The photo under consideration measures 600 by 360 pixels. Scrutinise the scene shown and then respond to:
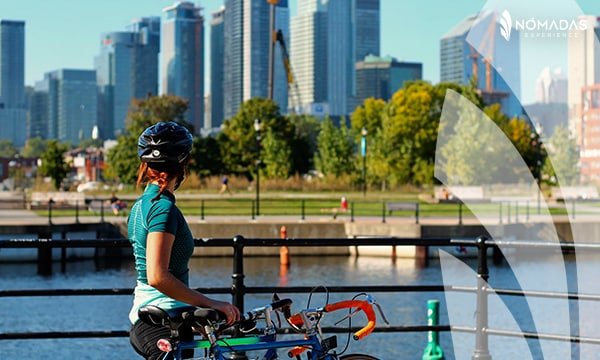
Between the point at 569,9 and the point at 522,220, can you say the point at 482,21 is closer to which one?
the point at 569,9

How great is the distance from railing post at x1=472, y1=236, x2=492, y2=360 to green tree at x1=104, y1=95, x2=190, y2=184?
3246 inches

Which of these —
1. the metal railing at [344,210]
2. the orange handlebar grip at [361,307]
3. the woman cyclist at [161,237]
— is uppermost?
the woman cyclist at [161,237]

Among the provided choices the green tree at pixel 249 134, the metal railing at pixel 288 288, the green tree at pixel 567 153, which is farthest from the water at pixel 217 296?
the green tree at pixel 249 134

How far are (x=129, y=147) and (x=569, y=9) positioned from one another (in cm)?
9318

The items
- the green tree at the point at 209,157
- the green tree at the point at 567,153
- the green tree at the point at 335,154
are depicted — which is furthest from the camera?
the green tree at the point at 209,157

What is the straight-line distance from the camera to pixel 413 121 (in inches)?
3568

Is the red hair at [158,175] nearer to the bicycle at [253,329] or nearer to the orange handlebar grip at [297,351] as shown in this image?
the bicycle at [253,329]

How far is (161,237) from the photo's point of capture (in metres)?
4.79

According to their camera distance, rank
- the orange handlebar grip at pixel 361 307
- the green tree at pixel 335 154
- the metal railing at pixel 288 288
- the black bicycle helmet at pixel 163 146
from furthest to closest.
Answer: the green tree at pixel 335 154 < the metal railing at pixel 288 288 < the orange handlebar grip at pixel 361 307 < the black bicycle helmet at pixel 163 146

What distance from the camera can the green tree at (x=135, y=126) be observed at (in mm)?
101375

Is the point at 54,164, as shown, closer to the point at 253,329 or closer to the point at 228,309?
the point at 253,329

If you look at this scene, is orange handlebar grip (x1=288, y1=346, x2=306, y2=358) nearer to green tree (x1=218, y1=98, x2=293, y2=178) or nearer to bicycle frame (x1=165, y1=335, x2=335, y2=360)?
bicycle frame (x1=165, y1=335, x2=335, y2=360)

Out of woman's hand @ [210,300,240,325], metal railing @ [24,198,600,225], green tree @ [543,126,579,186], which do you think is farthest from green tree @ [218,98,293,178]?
woman's hand @ [210,300,240,325]

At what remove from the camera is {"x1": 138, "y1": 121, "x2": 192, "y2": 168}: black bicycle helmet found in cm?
502
